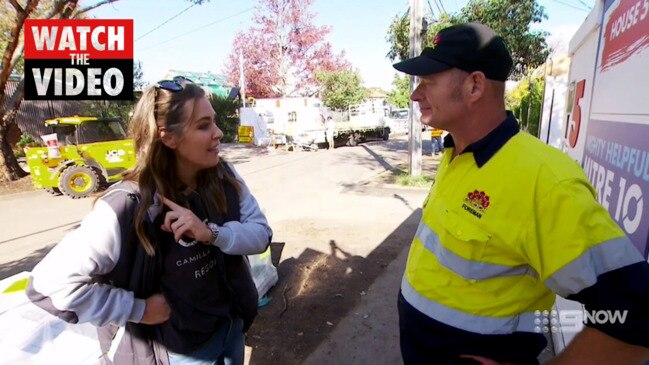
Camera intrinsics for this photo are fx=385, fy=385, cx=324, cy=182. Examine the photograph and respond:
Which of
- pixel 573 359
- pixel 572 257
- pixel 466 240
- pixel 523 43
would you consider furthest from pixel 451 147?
pixel 523 43

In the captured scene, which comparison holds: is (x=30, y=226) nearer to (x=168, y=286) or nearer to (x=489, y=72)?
(x=168, y=286)

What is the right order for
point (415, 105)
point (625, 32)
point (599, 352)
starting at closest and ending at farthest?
point (599, 352), point (625, 32), point (415, 105)

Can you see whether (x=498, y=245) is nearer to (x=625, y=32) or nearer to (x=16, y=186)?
(x=625, y=32)

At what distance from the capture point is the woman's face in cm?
157

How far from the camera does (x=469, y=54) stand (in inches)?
52.6

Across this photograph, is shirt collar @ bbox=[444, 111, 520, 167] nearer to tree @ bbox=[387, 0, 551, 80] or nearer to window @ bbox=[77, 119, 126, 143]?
window @ bbox=[77, 119, 126, 143]

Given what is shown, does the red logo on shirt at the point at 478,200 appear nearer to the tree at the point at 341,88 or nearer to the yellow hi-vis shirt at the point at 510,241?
the yellow hi-vis shirt at the point at 510,241

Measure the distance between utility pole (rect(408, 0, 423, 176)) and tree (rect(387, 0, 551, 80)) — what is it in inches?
258

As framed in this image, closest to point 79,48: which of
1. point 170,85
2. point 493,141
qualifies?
point 170,85

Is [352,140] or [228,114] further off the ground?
[228,114]

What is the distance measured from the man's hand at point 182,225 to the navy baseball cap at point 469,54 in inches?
38.3

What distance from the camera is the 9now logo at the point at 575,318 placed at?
0.94 m

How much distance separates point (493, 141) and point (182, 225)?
1116 millimetres

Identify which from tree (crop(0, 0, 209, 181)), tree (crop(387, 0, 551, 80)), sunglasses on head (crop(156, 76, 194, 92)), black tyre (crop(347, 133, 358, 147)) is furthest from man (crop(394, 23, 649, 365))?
black tyre (crop(347, 133, 358, 147))
